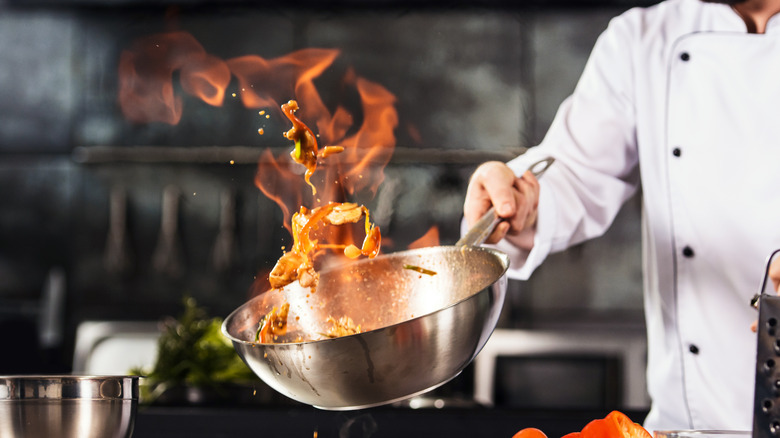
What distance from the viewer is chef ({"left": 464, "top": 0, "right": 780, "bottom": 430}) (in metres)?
1.16

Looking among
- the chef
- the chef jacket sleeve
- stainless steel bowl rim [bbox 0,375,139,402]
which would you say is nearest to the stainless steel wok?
stainless steel bowl rim [bbox 0,375,139,402]

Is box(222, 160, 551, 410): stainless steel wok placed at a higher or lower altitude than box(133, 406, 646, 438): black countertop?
higher

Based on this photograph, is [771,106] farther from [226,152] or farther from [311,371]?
[226,152]

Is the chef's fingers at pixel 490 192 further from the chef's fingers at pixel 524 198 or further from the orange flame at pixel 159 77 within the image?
the orange flame at pixel 159 77

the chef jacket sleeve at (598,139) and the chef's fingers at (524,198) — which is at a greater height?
the chef jacket sleeve at (598,139)

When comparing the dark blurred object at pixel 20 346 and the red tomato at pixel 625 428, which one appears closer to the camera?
the red tomato at pixel 625 428

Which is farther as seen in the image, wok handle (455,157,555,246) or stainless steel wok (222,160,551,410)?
wok handle (455,157,555,246)

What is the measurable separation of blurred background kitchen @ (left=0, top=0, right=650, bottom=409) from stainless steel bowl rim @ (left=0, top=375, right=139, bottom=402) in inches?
88.0

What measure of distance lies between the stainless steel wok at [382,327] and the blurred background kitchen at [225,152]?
78.2 inches

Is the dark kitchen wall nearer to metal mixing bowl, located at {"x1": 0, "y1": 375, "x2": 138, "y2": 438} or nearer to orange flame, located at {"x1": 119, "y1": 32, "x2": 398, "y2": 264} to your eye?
orange flame, located at {"x1": 119, "y1": 32, "x2": 398, "y2": 264}

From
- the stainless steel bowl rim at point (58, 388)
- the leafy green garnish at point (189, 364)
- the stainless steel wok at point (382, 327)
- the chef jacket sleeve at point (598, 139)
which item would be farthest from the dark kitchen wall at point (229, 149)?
the stainless steel bowl rim at point (58, 388)

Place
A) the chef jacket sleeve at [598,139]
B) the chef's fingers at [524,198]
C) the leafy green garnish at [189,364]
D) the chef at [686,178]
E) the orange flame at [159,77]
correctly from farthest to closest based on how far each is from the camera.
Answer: the orange flame at [159,77], the leafy green garnish at [189,364], the chef jacket sleeve at [598,139], the chef at [686,178], the chef's fingers at [524,198]

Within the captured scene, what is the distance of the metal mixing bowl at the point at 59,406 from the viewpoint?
2.01 ft

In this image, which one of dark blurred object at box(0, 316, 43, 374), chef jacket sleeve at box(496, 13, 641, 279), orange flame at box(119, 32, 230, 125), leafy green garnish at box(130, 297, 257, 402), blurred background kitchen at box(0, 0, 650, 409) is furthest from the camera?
orange flame at box(119, 32, 230, 125)
